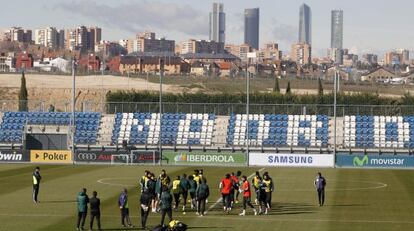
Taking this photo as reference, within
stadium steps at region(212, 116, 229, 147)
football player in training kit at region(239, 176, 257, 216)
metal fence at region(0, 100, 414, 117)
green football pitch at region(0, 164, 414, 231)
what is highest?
metal fence at region(0, 100, 414, 117)

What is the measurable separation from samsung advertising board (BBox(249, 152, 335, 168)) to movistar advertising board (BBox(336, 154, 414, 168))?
91 cm

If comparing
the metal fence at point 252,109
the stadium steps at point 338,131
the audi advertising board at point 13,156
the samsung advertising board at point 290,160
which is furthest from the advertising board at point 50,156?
the stadium steps at point 338,131

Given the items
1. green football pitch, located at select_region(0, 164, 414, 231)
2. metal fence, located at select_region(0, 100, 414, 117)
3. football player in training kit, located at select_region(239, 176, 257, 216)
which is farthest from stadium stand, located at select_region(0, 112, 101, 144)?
football player in training kit, located at select_region(239, 176, 257, 216)

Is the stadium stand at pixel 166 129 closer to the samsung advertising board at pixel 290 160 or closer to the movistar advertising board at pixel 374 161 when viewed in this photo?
the samsung advertising board at pixel 290 160

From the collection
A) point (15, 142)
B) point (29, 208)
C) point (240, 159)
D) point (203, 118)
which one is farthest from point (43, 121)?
point (29, 208)

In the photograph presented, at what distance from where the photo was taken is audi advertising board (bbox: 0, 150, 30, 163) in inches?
3219

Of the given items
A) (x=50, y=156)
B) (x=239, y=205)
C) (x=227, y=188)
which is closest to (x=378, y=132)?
(x=50, y=156)

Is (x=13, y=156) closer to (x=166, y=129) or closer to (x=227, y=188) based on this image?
(x=166, y=129)

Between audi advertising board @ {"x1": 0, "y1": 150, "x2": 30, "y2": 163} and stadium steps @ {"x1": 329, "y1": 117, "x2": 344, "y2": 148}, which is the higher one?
stadium steps @ {"x1": 329, "y1": 117, "x2": 344, "y2": 148}

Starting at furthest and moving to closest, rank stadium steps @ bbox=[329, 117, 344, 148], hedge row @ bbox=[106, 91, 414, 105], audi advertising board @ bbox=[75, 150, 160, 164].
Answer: hedge row @ bbox=[106, 91, 414, 105] < stadium steps @ bbox=[329, 117, 344, 148] < audi advertising board @ bbox=[75, 150, 160, 164]

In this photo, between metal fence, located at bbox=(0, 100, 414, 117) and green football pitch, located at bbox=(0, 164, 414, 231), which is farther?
metal fence, located at bbox=(0, 100, 414, 117)

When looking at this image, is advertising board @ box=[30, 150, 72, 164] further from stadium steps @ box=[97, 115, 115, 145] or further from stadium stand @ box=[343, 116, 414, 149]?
stadium stand @ box=[343, 116, 414, 149]

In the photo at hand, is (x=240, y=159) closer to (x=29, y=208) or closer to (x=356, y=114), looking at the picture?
(x=356, y=114)

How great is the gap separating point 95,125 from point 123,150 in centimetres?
1388
